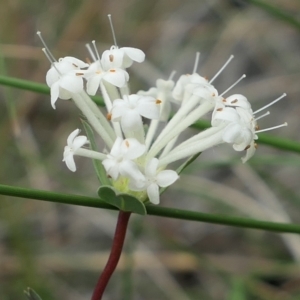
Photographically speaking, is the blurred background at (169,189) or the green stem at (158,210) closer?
the green stem at (158,210)

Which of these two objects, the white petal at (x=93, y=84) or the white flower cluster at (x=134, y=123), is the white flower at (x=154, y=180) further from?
the white petal at (x=93, y=84)

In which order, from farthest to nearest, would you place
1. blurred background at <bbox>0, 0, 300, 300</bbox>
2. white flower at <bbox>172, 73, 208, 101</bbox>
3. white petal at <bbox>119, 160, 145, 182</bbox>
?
1. blurred background at <bbox>0, 0, 300, 300</bbox>
2. white flower at <bbox>172, 73, 208, 101</bbox>
3. white petal at <bbox>119, 160, 145, 182</bbox>

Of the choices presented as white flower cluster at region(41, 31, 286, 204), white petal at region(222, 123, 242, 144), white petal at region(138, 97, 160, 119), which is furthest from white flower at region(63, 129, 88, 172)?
white petal at region(222, 123, 242, 144)

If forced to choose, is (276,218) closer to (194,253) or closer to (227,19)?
(194,253)

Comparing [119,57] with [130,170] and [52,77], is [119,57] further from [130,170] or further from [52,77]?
[130,170]

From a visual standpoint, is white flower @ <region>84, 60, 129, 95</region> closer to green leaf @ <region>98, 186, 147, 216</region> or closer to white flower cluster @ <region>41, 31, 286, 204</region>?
white flower cluster @ <region>41, 31, 286, 204</region>

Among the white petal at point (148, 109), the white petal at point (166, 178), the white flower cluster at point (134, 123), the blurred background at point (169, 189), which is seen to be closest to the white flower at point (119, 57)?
the white flower cluster at point (134, 123)
